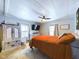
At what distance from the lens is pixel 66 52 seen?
2578 millimetres

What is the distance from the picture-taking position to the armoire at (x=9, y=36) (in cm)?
451

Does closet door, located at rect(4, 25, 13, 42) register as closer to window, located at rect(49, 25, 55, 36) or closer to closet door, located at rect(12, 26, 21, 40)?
closet door, located at rect(12, 26, 21, 40)

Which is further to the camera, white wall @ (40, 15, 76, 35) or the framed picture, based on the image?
the framed picture

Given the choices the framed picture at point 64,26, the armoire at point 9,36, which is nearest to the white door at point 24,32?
the armoire at point 9,36

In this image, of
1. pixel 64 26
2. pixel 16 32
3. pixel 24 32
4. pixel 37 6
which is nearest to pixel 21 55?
pixel 16 32

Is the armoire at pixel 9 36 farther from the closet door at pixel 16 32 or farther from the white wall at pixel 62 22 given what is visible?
the white wall at pixel 62 22

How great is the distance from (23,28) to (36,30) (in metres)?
1.76

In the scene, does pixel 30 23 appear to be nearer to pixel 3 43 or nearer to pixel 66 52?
pixel 3 43

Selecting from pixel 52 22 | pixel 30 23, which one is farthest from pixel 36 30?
pixel 52 22

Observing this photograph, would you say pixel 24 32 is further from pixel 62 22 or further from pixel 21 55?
pixel 21 55

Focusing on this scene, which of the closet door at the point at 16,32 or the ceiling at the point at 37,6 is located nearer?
the ceiling at the point at 37,6

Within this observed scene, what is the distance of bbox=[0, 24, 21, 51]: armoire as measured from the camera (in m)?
4.51

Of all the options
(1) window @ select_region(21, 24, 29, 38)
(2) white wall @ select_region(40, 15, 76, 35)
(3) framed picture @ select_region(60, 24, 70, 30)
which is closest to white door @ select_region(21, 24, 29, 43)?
(1) window @ select_region(21, 24, 29, 38)

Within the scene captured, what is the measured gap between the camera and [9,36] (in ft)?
15.8
